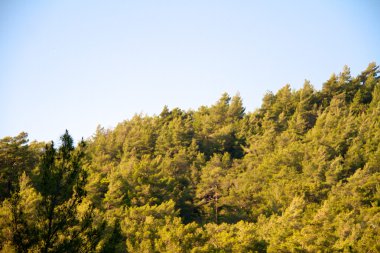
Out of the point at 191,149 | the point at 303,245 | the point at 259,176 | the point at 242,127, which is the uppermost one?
the point at 242,127

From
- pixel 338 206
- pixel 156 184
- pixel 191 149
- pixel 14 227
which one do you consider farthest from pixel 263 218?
pixel 14 227

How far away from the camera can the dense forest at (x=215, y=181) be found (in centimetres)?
1495

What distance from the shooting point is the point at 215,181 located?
47438mm

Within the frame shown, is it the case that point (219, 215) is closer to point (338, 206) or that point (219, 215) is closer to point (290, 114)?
Result: point (338, 206)

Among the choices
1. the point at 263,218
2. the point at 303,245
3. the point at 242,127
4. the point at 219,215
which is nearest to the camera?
the point at 303,245

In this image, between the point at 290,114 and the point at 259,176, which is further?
the point at 290,114

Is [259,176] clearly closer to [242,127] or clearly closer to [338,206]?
[338,206]

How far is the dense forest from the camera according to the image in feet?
49.0

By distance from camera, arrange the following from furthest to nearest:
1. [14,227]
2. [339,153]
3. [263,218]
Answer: [339,153]
[263,218]
[14,227]

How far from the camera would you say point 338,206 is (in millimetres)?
34812

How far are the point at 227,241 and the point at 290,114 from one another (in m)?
42.1

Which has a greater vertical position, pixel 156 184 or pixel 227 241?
pixel 156 184

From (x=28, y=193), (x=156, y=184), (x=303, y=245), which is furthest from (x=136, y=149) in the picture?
(x=303, y=245)

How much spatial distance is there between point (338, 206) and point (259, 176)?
1402 cm
